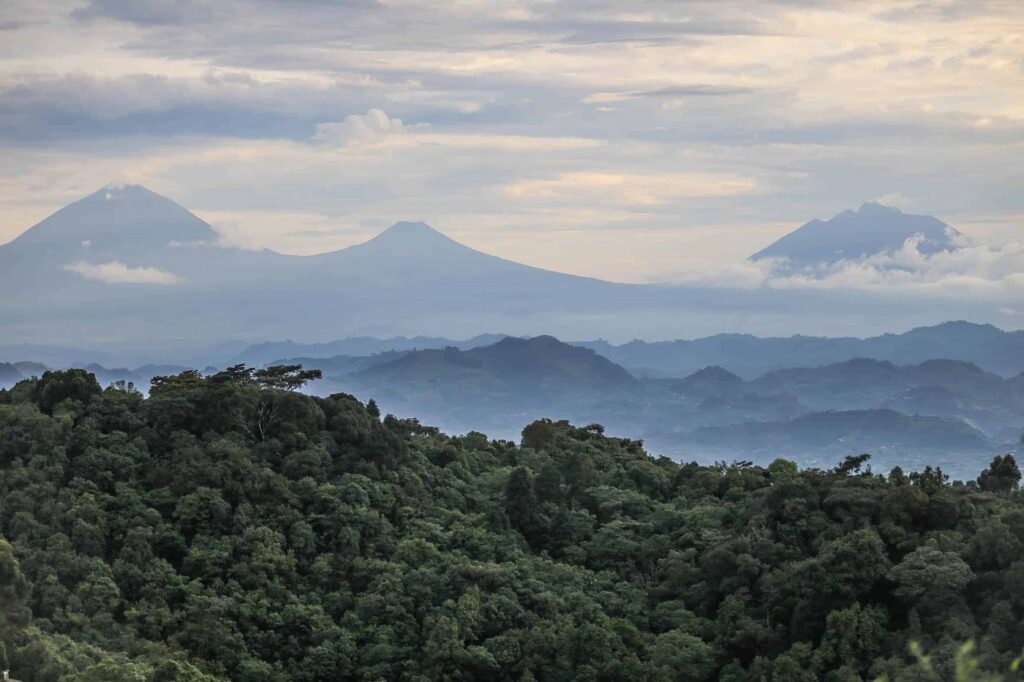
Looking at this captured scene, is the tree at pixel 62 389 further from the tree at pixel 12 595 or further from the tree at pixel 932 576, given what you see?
the tree at pixel 932 576

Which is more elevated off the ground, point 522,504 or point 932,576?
point 522,504

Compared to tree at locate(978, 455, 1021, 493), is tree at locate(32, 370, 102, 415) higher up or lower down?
higher up

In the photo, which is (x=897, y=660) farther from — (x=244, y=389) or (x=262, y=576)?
(x=244, y=389)

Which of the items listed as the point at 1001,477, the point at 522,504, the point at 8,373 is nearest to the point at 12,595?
the point at 522,504

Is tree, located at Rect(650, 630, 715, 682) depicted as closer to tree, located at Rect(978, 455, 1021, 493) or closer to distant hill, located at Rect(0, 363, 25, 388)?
tree, located at Rect(978, 455, 1021, 493)

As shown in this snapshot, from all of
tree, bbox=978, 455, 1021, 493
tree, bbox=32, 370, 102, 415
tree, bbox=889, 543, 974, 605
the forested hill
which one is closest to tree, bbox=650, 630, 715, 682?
the forested hill

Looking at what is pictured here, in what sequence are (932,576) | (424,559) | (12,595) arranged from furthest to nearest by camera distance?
(424,559)
(932,576)
(12,595)

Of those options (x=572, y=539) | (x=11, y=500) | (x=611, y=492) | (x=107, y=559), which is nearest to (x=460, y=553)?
(x=572, y=539)

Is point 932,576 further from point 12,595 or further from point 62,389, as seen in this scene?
point 62,389
